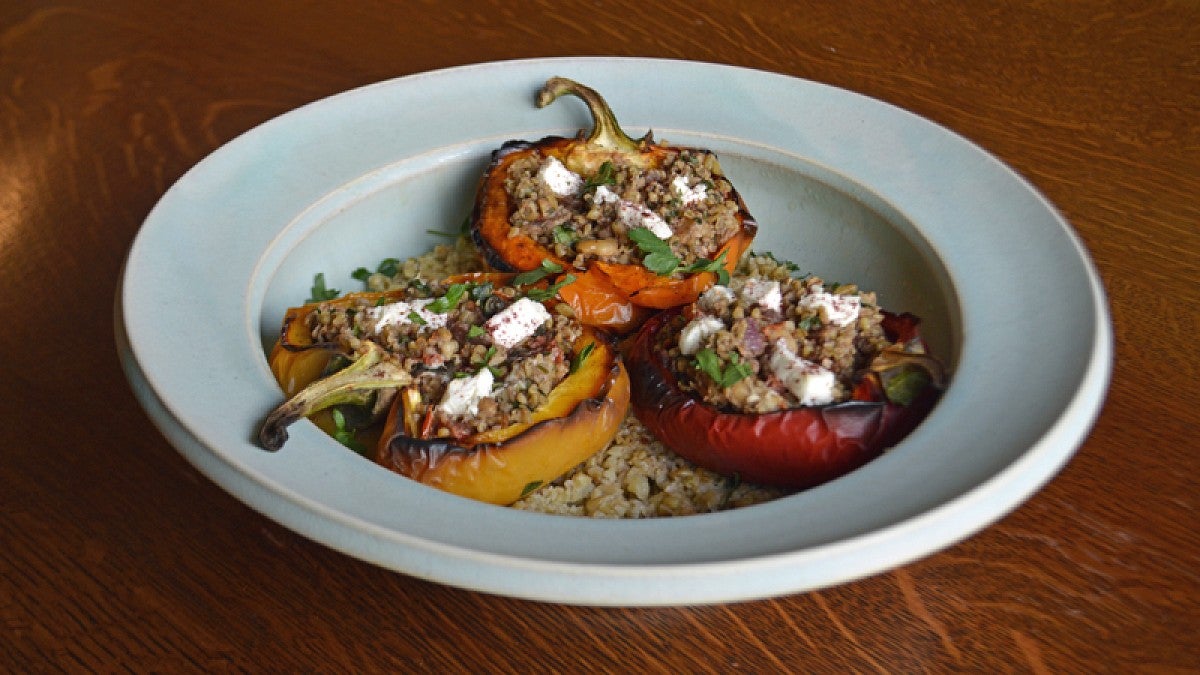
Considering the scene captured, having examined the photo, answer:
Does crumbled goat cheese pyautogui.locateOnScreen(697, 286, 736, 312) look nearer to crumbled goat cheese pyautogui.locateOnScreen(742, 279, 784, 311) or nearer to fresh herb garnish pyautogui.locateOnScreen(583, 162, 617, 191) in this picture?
crumbled goat cheese pyautogui.locateOnScreen(742, 279, 784, 311)

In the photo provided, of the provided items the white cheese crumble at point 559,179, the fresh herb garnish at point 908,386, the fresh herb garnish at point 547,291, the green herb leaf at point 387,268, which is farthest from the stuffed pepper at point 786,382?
the green herb leaf at point 387,268

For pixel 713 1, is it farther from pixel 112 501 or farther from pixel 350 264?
pixel 112 501

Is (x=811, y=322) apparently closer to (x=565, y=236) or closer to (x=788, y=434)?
(x=788, y=434)

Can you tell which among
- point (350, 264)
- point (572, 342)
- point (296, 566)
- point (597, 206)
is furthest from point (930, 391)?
point (350, 264)

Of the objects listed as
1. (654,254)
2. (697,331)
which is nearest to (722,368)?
(697,331)

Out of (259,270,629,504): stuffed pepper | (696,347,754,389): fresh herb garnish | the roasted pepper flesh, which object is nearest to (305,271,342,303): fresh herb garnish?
(259,270,629,504): stuffed pepper
